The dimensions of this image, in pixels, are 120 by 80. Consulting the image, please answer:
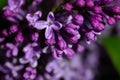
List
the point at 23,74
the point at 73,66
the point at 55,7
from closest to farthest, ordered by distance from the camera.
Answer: the point at 55,7, the point at 23,74, the point at 73,66

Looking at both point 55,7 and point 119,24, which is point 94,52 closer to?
point 119,24

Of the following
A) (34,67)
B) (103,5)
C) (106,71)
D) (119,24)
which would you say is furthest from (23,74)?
A: (119,24)

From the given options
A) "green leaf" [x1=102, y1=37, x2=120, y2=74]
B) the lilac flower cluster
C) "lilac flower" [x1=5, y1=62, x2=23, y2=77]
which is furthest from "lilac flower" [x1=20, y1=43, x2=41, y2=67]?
"green leaf" [x1=102, y1=37, x2=120, y2=74]

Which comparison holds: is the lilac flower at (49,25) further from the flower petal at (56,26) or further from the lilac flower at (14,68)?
the lilac flower at (14,68)

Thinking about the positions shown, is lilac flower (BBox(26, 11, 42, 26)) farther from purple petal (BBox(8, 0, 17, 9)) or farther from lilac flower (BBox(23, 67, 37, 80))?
lilac flower (BBox(23, 67, 37, 80))

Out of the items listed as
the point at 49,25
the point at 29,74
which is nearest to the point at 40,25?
the point at 49,25

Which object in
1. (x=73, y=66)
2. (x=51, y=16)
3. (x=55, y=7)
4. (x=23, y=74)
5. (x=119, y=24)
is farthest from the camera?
(x=119, y=24)

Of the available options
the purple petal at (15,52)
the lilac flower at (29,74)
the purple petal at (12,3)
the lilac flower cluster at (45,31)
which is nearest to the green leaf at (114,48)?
the lilac flower cluster at (45,31)
